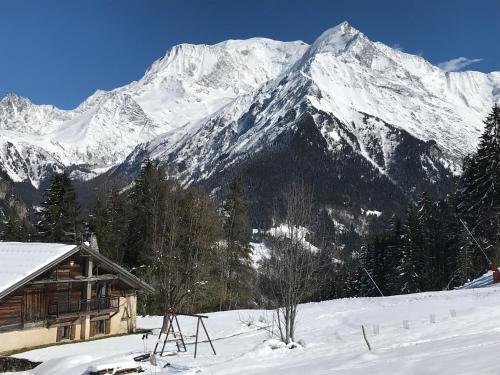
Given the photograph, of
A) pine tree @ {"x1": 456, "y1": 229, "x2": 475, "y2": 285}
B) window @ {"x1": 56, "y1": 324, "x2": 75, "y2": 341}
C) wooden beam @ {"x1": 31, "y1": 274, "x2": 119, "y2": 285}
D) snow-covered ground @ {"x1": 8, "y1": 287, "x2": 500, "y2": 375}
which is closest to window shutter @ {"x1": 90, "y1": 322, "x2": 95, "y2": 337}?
window @ {"x1": 56, "y1": 324, "x2": 75, "y2": 341}

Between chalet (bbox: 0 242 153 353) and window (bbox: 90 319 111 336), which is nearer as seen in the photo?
chalet (bbox: 0 242 153 353)

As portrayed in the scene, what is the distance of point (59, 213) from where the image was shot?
4997 centimetres

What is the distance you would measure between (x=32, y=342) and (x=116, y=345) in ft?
16.4

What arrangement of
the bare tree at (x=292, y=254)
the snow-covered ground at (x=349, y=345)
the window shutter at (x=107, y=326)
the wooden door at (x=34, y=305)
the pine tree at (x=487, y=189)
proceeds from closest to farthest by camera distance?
1. the snow-covered ground at (x=349, y=345)
2. the bare tree at (x=292, y=254)
3. the wooden door at (x=34, y=305)
4. the window shutter at (x=107, y=326)
5. the pine tree at (x=487, y=189)

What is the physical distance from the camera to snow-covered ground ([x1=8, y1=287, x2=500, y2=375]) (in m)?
13.8

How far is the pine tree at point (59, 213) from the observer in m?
49.4

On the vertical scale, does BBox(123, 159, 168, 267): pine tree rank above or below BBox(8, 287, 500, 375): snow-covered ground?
above

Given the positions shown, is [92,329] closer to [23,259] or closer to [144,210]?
[23,259]

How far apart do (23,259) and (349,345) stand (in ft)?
69.2

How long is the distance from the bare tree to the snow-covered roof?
594 inches

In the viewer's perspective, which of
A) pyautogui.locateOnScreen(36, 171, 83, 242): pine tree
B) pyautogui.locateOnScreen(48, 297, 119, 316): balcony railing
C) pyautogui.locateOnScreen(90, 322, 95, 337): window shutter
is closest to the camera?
pyautogui.locateOnScreen(48, 297, 119, 316): balcony railing

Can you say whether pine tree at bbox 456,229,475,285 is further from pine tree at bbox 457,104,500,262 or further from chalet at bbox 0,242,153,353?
chalet at bbox 0,242,153,353

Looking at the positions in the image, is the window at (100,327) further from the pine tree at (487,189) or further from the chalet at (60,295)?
the pine tree at (487,189)

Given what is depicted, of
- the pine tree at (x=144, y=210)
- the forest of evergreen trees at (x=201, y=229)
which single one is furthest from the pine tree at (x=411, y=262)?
the pine tree at (x=144, y=210)
